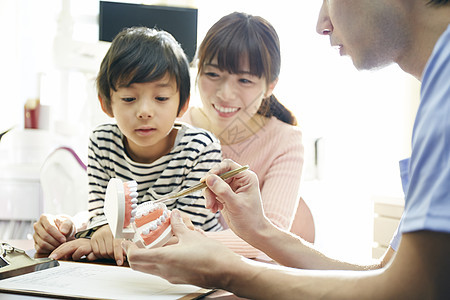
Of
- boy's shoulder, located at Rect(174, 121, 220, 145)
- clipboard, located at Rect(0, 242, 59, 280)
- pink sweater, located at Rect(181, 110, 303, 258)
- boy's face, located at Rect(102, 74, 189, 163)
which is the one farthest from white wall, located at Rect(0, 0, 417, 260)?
clipboard, located at Rect(0, 242, 59, 280)

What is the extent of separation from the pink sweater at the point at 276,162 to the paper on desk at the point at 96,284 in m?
0.70

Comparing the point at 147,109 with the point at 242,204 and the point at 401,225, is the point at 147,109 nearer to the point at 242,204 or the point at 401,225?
the point at 242,204

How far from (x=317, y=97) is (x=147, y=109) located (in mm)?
1925

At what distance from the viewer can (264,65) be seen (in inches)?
63.7

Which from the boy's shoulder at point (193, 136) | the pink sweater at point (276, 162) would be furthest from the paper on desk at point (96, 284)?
the pink sweater at point (276, 162)

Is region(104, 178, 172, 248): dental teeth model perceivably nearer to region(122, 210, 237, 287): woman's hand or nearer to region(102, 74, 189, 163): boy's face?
region(122, 210, 237, 287): woman's hand

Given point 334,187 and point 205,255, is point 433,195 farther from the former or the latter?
point 334,187

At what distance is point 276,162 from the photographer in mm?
1690

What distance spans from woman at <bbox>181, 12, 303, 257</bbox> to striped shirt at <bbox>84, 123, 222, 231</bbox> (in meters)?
0.21

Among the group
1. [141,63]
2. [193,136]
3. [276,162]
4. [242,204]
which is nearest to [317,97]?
[276,162]

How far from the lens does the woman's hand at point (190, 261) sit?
2.33 feet

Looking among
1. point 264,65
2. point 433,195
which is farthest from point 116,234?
point 264,65

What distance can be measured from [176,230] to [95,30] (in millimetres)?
2312

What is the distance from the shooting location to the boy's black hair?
1.31 meters
